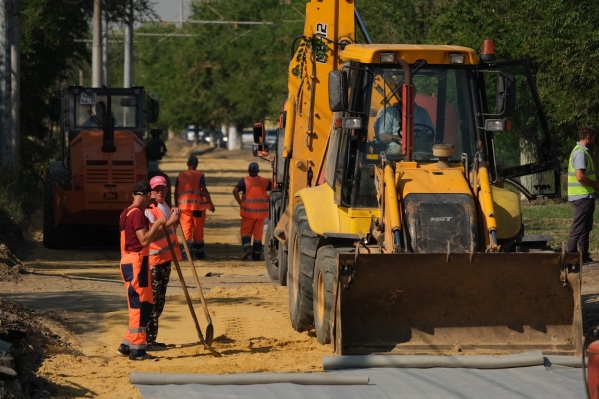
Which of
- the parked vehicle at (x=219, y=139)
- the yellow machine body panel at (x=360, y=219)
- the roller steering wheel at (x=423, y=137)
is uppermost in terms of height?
the roller steering wheel at (x=423, y=137)

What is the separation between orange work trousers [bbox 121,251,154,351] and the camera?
1040 centimetres

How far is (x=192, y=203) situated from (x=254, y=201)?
1.01m

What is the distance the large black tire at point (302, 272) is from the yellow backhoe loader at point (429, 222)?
2cm

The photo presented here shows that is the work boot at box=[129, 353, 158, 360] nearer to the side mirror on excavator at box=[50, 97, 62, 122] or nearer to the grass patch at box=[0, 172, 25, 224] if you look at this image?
the grass patch at box=[0, 172, 25, 224]

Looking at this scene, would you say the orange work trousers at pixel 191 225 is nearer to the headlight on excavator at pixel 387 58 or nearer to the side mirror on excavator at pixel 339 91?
the headlight on excavator at pixel 387 58

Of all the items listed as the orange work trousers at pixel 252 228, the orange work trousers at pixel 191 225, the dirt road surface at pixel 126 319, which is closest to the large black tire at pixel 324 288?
the dirt road surface at pixel 126 319

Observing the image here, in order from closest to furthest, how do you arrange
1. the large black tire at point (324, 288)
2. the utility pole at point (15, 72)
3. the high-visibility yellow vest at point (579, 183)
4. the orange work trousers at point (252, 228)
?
1. the large black tire at point (324, 288)
2. the high-visibility yellow vest at point (579, 183)
3. the orange work trousers at point (252, 228)
4. the utility pole at point (15, 72)

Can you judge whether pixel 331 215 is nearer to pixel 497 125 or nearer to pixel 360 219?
pixel 360 219

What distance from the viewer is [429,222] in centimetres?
1020

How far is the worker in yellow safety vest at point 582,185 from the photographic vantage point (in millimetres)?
14700

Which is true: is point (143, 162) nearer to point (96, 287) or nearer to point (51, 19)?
point (96, 287)

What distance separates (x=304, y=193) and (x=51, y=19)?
19830 millimetres

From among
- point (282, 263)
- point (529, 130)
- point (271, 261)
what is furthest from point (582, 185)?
point (271, 261)

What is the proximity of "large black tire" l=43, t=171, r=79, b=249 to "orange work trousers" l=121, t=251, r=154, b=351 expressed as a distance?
10.2m
